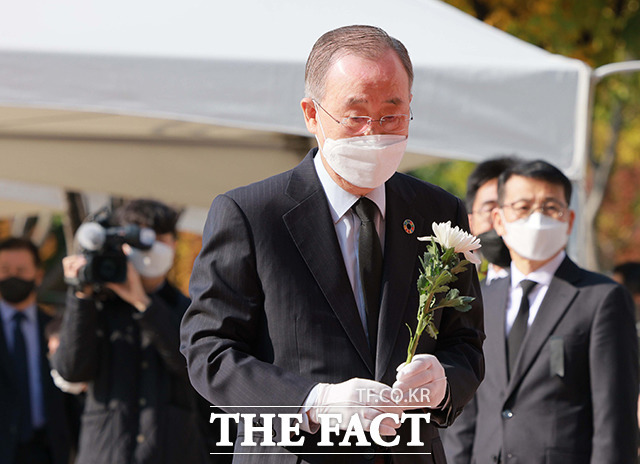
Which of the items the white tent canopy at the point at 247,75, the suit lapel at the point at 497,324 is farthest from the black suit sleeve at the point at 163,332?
the suit lapel at the point at 497,324

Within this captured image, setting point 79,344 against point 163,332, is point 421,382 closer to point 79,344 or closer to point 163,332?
point 163,332

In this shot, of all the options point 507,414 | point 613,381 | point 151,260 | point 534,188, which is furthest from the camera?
point 151,260

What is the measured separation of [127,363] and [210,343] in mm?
2258

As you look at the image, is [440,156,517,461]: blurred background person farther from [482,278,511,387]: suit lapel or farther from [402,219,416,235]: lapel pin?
[402,219,416,235]: lapel pin

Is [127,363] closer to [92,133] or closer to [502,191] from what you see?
[502,191]

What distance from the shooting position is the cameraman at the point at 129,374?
409cm

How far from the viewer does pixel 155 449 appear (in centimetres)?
407

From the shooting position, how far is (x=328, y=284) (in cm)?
203

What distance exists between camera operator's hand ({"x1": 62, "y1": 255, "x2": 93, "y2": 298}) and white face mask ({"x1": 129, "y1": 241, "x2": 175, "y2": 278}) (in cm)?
22

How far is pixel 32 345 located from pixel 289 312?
11.6 feet

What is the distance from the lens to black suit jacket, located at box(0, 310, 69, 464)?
185 inches

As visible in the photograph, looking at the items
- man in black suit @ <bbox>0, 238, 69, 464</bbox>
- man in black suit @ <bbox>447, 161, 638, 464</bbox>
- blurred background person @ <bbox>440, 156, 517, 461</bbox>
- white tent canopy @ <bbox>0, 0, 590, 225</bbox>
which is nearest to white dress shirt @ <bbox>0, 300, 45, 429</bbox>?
man in black suit @ <bbox>0, 238, 69, 464</bbox>

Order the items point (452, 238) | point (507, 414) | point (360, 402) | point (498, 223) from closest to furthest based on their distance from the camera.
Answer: point (360, 402), point (452, 238), point (507, 414), point (498, 223)

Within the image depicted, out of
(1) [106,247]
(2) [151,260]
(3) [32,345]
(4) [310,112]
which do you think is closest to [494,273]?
(2) [151,260]
